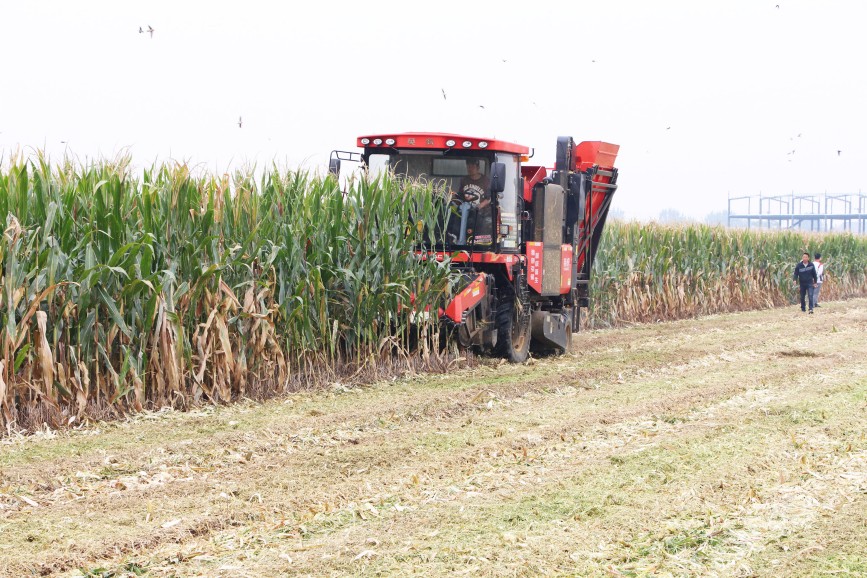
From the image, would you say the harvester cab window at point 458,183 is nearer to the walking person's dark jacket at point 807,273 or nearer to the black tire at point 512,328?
the black tire at point 512,328

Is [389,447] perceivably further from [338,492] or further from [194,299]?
[194,299]

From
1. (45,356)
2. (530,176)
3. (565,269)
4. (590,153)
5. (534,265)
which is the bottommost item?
(45,356)

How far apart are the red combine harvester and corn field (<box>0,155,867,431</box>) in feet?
1.33

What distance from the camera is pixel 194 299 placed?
8.73 metres

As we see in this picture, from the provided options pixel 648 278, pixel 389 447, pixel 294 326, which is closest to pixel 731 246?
pixel 648 278

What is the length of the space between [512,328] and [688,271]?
10.5 meters

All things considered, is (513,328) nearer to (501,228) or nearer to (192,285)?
(501,228)

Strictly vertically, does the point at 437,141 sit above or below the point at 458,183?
above

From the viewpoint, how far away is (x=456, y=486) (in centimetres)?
619

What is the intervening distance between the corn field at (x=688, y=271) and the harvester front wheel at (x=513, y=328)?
20.6 feet

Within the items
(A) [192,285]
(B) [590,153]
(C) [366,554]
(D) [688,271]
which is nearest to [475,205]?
(B) [590,153]

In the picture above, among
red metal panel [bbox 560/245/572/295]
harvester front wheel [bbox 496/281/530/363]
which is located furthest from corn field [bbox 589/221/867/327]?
harvester front wheel [bbox 496/281/530/363]

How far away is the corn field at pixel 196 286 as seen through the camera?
7.73 m

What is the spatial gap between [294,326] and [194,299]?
1288 millimetres
